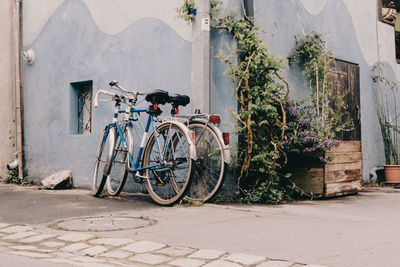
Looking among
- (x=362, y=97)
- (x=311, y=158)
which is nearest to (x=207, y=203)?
(x=311, y=158)

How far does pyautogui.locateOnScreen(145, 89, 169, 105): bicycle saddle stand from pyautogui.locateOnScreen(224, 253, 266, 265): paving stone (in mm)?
2785

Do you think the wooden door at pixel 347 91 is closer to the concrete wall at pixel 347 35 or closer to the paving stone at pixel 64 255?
the concrete wall at pixel 347 35

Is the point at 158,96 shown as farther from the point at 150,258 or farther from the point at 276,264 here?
the point at 276,264

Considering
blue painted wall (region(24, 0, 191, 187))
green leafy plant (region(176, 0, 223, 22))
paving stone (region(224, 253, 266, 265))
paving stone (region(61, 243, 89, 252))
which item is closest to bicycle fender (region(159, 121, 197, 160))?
blue painted wall (region(24, 0, 191, 187))

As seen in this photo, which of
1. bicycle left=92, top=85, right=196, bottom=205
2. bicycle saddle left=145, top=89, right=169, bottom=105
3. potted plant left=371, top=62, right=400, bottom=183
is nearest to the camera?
bicycle left=92, top=85, right=196, bottom=205

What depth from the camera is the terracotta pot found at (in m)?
8.62

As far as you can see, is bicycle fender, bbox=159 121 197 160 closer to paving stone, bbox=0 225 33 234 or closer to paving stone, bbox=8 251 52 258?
paving stone, bbox=0 225 33 234

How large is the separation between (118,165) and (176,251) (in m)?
3.63

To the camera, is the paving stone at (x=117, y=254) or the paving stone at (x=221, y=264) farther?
the paving stone at (x=117, y=254)

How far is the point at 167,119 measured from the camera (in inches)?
228

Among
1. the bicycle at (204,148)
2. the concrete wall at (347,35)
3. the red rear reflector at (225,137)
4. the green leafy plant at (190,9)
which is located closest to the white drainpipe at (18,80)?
the bicycle at (204,148)

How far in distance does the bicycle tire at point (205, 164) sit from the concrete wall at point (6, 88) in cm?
405

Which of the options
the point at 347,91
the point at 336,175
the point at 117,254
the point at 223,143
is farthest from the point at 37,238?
the point at 347,91

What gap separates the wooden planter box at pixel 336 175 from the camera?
617 cm
